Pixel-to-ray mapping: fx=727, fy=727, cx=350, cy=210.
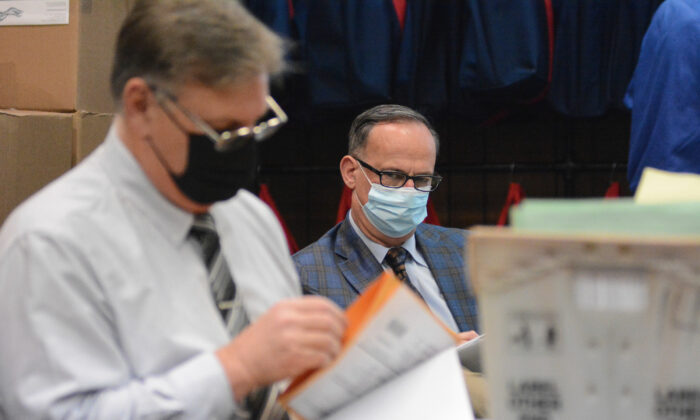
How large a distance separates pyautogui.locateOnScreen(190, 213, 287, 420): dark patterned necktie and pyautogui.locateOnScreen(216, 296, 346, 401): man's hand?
129 mm

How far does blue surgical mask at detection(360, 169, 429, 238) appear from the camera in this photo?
7.52ft

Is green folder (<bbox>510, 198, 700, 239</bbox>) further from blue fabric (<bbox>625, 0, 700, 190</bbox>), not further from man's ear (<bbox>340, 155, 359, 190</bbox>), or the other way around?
man's ear (<bbox>340, 155, 359, 190</bbox>)

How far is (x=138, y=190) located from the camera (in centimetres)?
113

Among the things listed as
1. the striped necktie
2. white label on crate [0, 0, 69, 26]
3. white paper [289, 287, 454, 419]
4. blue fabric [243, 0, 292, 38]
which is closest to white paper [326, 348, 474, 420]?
white paper [289, 287, 454, 419]

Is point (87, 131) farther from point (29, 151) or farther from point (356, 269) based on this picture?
point (356, 269)

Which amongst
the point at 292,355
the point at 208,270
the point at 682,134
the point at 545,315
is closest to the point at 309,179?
the point at 682,134

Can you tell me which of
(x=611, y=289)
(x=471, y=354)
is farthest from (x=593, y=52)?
(x=611, y=289)

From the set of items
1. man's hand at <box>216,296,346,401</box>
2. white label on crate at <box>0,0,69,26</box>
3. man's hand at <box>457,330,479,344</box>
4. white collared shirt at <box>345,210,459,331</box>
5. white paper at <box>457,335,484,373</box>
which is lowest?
man's hand at <box>457,330,479,344</box>

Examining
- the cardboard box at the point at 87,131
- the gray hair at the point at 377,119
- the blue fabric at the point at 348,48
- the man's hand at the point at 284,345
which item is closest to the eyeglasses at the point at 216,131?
the man's hand at the point at 284,345

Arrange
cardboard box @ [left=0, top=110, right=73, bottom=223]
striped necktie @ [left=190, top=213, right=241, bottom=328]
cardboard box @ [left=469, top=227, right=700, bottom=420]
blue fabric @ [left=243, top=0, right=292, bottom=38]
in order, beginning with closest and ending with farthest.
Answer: cardboard box @ [left=469, top=227, right=700, bottom=420] → striped necktie @ [left=190, top=213, right=241, bottom=328] → cardboard box @ [left=0, top=110, right=73, bottom=223] → blue fabric @ [left=243, top=0, right=292, bottom=38]

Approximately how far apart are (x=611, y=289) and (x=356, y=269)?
4.96 feet

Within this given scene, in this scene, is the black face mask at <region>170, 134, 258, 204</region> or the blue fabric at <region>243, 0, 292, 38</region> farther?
the blue fabric at <region>243, 0, 292, 38</region>

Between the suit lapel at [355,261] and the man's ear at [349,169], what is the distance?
20cm

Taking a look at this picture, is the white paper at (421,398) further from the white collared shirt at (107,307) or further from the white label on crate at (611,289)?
the white label on crate at (611,289)
